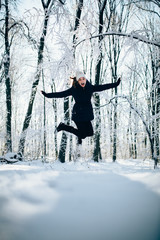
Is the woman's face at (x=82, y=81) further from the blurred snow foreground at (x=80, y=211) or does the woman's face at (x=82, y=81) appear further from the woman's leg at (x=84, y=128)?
the blurred snow foreground at (x=80, y=211)

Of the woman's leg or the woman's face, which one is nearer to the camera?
the woman's face

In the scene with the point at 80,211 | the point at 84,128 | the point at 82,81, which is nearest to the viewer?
the point at 80,211

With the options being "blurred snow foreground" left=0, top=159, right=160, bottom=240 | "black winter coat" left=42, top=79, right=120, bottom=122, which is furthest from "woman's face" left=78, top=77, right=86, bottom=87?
"blurred snow foreground" left=0, top=159, right=160, bottom=240

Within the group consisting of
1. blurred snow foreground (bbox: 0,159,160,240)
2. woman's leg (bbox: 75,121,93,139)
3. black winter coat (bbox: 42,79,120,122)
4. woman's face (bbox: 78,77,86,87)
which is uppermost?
woman's face (bbox: 78,77,86,87)

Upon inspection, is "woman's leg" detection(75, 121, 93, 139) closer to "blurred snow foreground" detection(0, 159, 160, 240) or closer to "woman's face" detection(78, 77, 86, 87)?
"woman's face" detection(78, 77, 86, 87)

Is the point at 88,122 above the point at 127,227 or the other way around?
above

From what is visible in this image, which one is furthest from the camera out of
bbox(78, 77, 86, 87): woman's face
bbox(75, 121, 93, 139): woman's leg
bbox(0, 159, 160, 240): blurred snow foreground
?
bbox(75, 121, 93, 139): woman's leg

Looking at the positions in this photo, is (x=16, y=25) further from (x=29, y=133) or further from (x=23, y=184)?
(x=23, y=184)

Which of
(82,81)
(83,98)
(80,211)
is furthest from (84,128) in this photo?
(80,211)

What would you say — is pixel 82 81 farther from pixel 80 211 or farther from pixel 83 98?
pixel 80 211

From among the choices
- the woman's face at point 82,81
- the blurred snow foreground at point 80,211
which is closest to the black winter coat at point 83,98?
the woman's face at point 82,81

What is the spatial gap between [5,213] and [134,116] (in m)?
5.07

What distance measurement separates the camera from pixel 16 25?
8891mm

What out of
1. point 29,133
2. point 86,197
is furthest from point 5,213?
point 29,133
